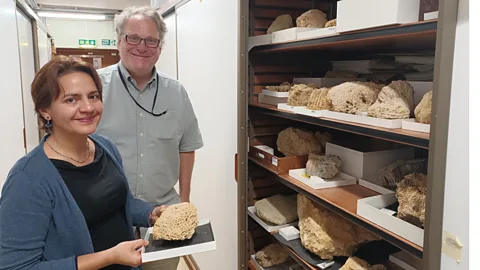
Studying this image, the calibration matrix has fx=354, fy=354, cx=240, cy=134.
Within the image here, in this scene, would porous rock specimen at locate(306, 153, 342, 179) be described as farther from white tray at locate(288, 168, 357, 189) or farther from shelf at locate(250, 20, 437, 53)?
shelf at locate(250, 20, 437, 53)

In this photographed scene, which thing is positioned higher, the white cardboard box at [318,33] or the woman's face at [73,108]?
the white cardboard box at [318,33]

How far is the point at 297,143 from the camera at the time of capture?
69.0 inches

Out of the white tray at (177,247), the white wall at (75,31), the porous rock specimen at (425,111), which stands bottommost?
the white tray at (177,247)

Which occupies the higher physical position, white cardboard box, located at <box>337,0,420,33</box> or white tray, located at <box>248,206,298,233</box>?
white cardboard box, located at <box>337,0,420,33</box>

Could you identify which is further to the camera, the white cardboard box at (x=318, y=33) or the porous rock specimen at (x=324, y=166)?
the porous rock specimen at (x=324, y=166)

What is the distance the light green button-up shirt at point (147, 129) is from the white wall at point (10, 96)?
148 centimetres

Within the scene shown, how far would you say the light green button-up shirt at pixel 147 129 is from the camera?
1.82 meters

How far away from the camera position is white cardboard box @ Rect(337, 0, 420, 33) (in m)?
0.95

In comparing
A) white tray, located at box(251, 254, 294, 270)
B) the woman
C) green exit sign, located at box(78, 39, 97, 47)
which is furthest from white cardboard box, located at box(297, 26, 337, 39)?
green exit sign, located at box(78, 39, 97, 47)

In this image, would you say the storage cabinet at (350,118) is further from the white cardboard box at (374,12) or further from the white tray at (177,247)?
the white tray at (177,247)

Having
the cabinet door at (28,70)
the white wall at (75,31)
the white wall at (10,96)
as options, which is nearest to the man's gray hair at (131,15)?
the white wall at (10,96)

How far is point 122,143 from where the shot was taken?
72.0 inches

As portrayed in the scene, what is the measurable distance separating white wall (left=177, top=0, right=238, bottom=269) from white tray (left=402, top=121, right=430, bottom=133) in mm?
1217
